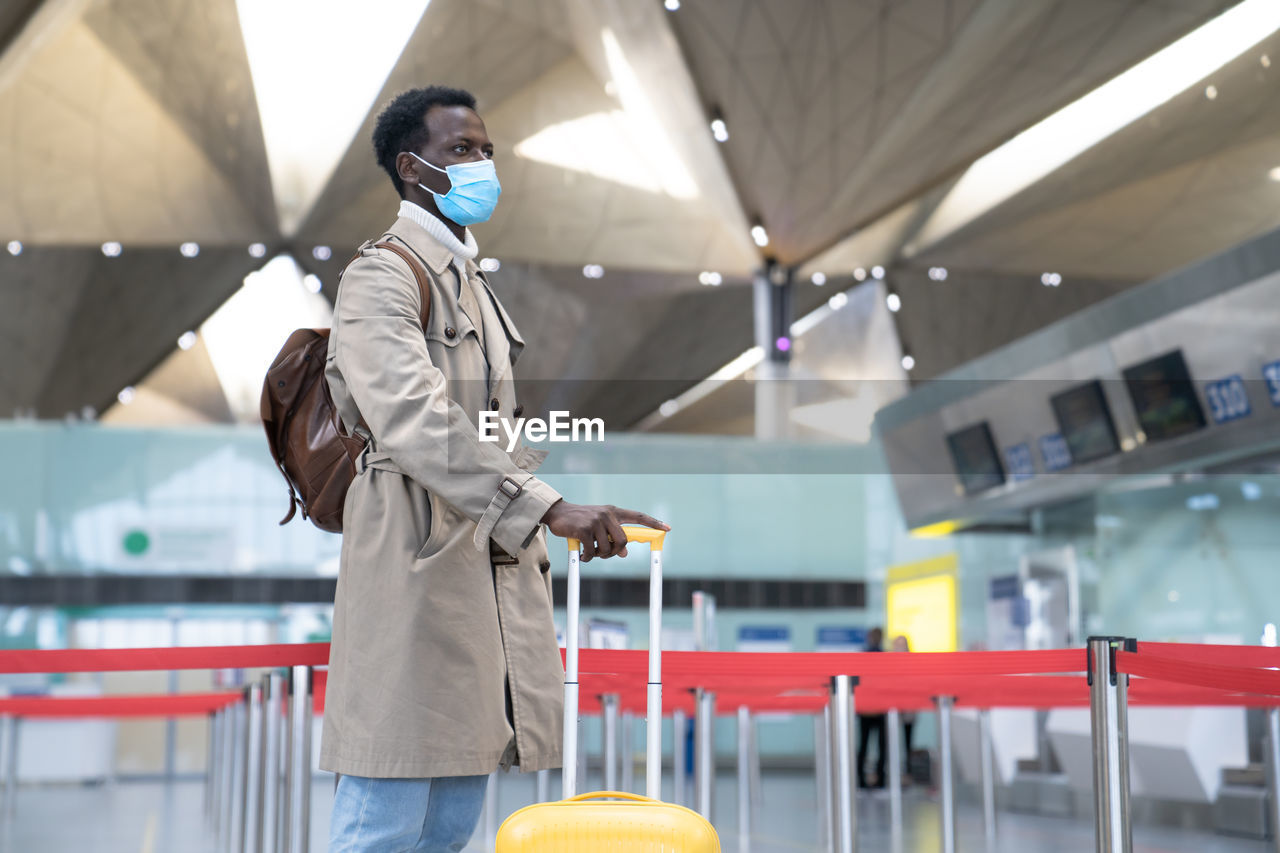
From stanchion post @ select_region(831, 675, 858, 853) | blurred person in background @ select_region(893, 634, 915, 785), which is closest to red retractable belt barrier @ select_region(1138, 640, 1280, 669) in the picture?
stanchion post @ select_region(831, 675, 858, 853)

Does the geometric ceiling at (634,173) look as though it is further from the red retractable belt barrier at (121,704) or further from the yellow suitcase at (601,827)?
the yellow suitcase at (601,827)

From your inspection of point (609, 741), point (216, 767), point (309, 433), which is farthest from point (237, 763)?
point (309, 433)

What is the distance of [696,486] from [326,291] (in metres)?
7.44

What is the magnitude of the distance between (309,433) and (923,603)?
1596 cm

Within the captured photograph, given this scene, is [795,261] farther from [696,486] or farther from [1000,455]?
[1000,455]

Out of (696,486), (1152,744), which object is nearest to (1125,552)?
(1152,744)

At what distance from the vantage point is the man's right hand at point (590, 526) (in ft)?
7.81

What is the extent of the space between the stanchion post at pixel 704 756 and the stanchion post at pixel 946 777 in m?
1.40

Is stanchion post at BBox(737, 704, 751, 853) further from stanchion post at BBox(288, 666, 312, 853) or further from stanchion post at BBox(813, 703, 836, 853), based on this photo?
stanchion post at BBox(288, 666, 312, 853)

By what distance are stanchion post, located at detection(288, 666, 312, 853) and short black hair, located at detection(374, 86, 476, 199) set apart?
1817mm

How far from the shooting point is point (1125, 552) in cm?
1455

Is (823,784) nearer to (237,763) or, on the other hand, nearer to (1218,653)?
(237,763)

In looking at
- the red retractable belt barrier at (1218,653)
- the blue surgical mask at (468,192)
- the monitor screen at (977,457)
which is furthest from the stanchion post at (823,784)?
the monitor screen at (977,457)

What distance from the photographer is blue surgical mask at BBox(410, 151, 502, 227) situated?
281cm
